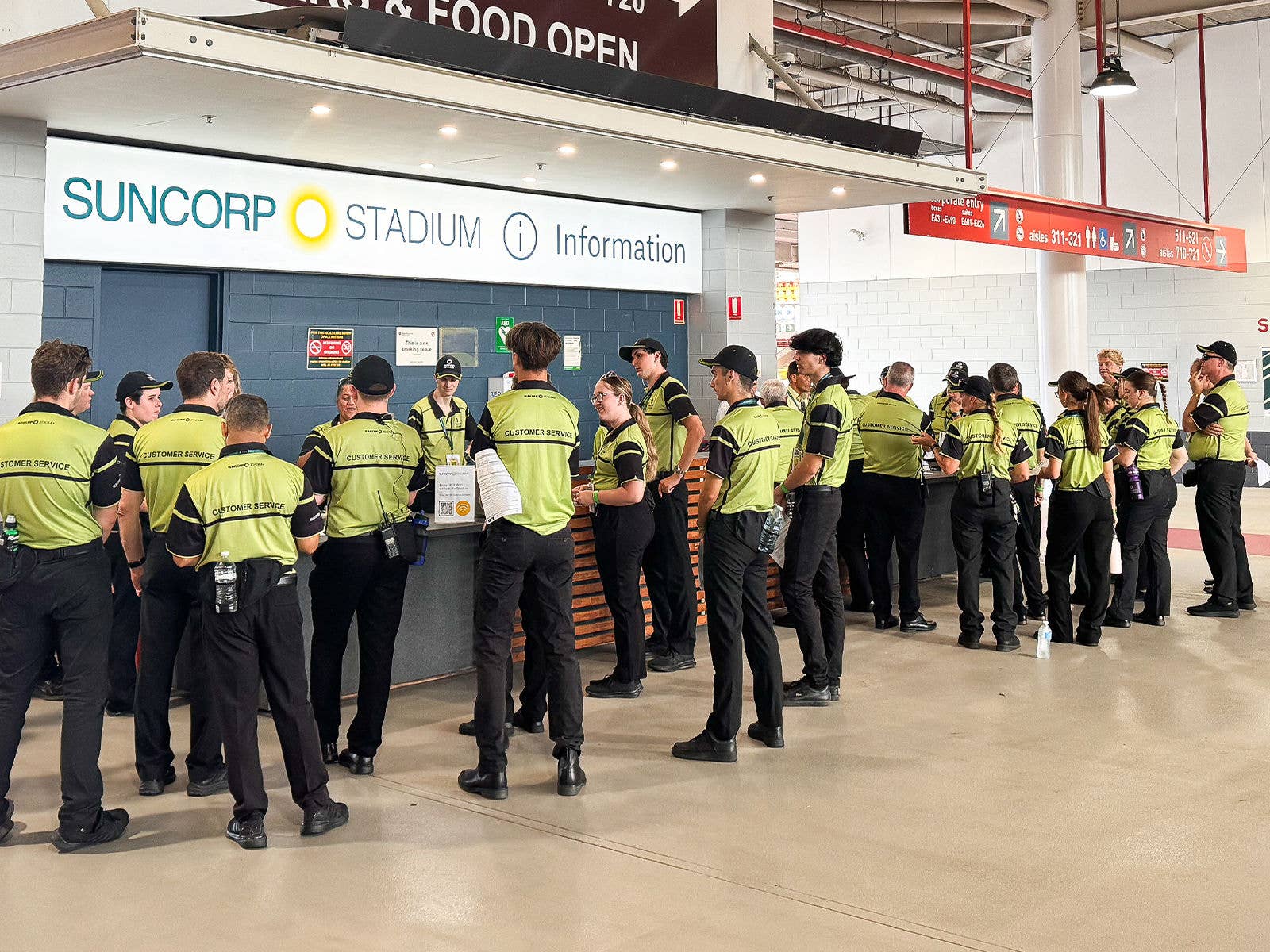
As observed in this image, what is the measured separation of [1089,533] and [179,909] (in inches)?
229

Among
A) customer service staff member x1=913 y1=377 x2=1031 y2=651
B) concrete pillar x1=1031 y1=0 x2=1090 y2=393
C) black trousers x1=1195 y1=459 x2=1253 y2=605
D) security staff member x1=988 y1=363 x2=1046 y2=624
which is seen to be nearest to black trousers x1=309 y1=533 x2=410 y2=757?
customer service staff member x1=913 y1=377 x2=1031 y2=651

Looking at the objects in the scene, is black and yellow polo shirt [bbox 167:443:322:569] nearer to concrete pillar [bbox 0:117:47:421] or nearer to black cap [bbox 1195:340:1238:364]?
concrete pillar [bbox 0:117:47:421]

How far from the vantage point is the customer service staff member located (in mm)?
7312

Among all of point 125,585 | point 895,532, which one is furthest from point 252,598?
point 895,532

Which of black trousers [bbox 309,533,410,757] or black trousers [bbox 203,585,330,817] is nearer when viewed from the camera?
black trousers [bbox 203,585,330,817]

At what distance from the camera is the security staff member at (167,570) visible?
15.1 ft

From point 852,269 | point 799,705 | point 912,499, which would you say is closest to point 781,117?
point 912,499

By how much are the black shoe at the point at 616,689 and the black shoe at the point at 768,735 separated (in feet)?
3.01

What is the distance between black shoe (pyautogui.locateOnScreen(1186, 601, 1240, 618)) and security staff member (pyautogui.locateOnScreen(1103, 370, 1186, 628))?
13.4 inches

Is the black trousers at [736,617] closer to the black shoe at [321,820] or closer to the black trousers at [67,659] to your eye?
the black shoe at [321,820]

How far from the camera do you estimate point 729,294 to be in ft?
33.3

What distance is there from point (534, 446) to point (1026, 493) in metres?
4.45

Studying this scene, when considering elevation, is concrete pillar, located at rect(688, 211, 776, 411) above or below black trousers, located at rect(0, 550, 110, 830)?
above

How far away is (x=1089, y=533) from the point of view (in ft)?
25.0
